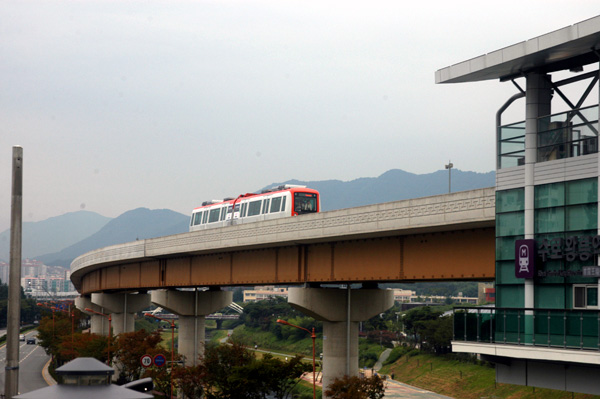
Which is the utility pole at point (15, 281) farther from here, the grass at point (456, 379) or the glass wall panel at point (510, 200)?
the grass at point (456, 379)

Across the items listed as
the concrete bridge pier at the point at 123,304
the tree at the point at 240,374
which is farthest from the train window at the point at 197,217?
the tree at the point at 240,374

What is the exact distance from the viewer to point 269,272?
162 ft

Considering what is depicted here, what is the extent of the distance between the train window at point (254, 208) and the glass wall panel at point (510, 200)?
34.6m

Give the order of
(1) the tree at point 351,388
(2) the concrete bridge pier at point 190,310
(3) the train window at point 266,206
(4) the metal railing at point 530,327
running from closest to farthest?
(4) the metal railing at point 530,327
(1) the tree at point 351,388
(3) the train window at point 266,206
(2) the concrete bridge pier at point 190,310

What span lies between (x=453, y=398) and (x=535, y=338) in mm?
55485

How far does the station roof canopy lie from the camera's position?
84.1 ft

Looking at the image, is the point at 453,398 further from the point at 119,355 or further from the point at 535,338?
the point at 535,338

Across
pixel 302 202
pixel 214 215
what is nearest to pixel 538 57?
pixel 302 202

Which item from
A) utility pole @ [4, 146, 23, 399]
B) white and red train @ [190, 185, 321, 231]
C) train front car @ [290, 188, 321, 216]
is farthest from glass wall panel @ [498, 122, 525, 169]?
train front car @ [290, 188, 321, 216]

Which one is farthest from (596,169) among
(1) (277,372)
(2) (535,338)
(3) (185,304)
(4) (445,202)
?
(3) (185,304)

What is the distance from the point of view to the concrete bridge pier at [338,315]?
46094mm

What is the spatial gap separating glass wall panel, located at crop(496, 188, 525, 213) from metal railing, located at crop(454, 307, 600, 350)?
373 centimetres

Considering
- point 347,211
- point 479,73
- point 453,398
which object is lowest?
point 453,398

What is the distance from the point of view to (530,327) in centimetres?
2672
